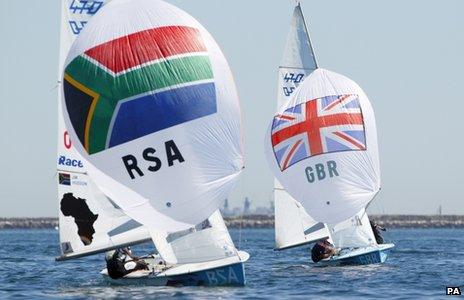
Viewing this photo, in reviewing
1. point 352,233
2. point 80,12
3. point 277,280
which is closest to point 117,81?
point 80,12

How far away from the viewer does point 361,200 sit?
43.2 metres

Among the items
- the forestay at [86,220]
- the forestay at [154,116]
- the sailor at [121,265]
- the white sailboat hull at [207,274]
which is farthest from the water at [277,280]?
the forestay at [154,116]

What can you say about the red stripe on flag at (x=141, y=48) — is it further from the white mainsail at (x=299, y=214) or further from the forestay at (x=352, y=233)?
the forestay at (x=352, y=233)

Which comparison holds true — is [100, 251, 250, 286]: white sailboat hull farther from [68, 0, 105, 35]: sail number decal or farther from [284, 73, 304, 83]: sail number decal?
[284, 73, 304, 83]: sail number decal

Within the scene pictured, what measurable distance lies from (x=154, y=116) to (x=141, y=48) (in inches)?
71.1

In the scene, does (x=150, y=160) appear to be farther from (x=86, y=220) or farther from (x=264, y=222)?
(x=264, y=222)

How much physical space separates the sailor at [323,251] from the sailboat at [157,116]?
12375 millimetres

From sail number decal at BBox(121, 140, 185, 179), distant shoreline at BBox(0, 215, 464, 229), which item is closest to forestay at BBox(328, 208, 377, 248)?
sail number decal at BBox(121, 140, 185, 179)

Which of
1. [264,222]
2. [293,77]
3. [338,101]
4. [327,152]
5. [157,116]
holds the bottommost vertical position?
[264,222]

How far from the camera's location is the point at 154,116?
31484 mm

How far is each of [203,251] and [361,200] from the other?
11173mm

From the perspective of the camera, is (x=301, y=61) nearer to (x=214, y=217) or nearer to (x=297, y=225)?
(x=297, y=225)

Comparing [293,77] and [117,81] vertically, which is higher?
[293,77]

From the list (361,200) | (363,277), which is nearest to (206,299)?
(363,277)
